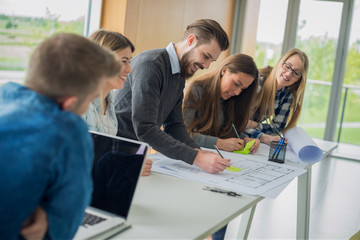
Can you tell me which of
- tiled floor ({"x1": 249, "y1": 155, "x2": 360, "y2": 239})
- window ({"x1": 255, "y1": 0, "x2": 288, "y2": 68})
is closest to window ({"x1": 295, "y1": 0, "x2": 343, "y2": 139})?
window ({"x1": 255, "y1": 0, "x2": 288, "y2": 68})

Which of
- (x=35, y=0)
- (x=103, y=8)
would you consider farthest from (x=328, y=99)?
(x=35, y=0)

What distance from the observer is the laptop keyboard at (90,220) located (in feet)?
3.13

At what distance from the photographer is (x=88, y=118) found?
1534mm

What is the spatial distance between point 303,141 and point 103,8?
2.03m

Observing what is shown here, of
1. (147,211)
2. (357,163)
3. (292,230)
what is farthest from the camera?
(357,163)

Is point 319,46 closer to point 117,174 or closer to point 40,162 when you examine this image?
point 117,174

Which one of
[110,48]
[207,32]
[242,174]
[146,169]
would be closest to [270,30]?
[207,32]

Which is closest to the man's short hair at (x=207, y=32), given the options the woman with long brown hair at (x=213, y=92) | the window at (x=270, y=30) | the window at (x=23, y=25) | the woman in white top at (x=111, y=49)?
the woman in white top at (x=111, y=49)

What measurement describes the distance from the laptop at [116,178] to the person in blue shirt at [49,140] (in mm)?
308

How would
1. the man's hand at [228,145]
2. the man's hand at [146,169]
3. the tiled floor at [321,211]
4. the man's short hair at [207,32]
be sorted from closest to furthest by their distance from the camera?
the man's hand at [146,169]
the man's short hair at [207,32]
the man's hand at [228,145]
the tiled floor at [321,211]

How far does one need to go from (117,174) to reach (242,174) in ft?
2.50

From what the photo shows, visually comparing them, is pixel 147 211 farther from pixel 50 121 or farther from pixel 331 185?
pixel 331 185

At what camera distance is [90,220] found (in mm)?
968

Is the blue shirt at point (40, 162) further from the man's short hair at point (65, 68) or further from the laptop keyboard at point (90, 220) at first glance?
the laptop keyboard at point (90, 220)
